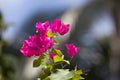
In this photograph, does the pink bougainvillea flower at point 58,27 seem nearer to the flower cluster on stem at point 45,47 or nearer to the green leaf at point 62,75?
the flower cluster on stem at point 45,47

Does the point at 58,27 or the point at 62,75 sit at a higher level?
the point at 58,27

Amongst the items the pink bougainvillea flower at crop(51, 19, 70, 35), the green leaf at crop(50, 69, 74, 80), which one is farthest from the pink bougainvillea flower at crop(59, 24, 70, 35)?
the green leaf at crop(50, 69, 74, 80)

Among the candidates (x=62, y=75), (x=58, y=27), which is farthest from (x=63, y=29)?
(x=62, y=75)

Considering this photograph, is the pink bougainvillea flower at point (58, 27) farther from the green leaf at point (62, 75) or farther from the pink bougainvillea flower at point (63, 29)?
the green leaf at point (62, 75)

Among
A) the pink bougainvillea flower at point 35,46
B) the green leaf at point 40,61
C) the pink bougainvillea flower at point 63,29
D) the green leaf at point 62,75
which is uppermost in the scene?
A: the pink bougainvillea flower at point 63,29

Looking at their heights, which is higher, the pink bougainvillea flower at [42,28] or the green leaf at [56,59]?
the pink bougainvillea flower at [42,28]

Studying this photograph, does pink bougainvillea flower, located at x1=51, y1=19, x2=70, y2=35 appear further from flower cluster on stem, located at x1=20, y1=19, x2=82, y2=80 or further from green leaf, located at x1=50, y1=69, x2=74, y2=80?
green leaf, located at x1=50, y1=69, x2=74, y2=80

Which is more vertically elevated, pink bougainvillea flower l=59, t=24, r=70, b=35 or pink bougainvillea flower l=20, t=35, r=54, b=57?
pink bougainvillea flower l=59, t=24, r=70, b=35

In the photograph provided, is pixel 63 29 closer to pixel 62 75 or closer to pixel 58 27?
pixel 58 27

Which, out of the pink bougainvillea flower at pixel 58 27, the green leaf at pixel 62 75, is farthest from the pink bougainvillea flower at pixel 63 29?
the green leaf at pixel 62 75
